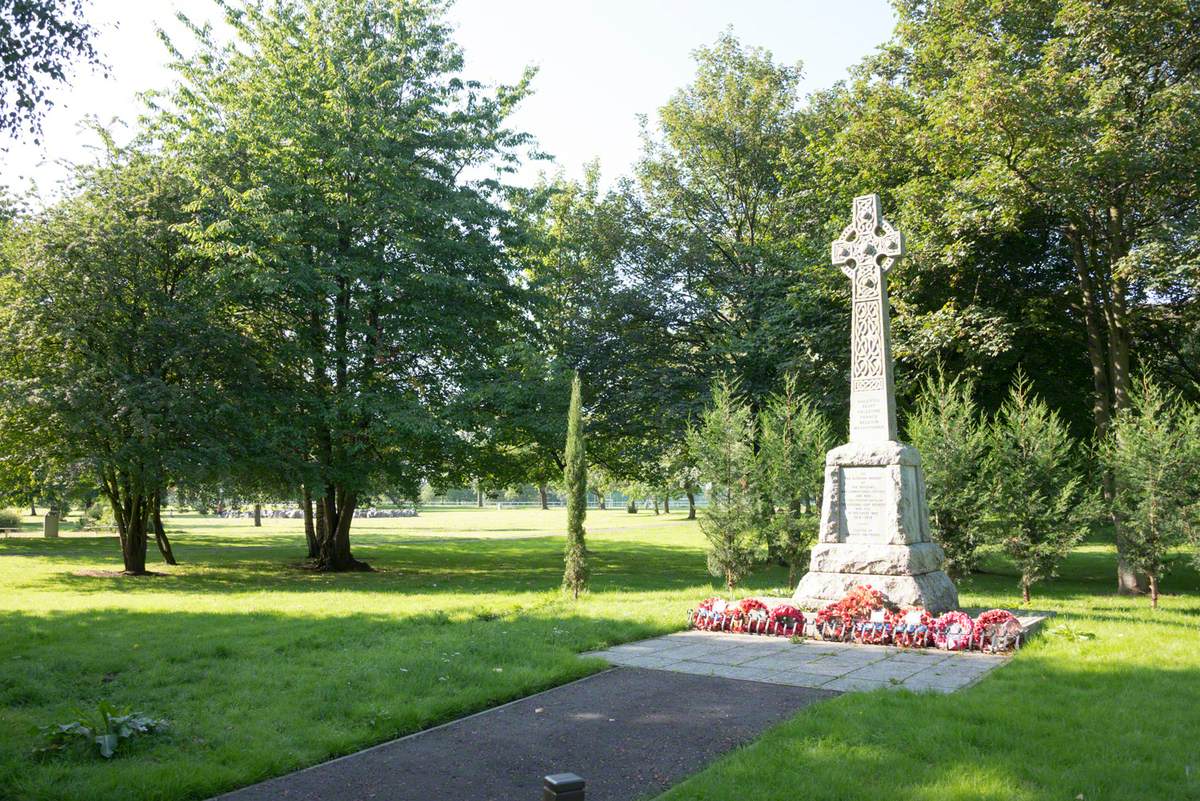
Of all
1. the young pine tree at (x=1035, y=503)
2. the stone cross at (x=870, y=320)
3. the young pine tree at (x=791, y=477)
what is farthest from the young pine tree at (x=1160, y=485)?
the young pine tree at (x=791, y=477)

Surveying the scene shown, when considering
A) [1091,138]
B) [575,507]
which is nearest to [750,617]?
[575,507]

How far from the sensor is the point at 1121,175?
48.1 ft

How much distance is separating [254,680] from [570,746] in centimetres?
337

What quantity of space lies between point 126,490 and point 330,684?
14412mm

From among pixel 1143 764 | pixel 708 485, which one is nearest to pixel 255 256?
pixel 708 485

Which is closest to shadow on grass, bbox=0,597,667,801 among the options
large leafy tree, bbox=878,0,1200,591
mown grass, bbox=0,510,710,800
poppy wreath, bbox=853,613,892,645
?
mown grass, bbox=0,510,710,800

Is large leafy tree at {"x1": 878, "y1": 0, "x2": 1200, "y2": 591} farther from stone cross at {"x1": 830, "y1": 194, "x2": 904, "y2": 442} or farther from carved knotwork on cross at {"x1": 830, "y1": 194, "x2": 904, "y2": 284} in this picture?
stone cross at {"x1": 830, "y1": 194, "x2": 904, "y2": 442}

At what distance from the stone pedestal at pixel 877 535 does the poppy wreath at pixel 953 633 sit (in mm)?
863

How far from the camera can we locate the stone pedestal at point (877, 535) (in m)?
10.3

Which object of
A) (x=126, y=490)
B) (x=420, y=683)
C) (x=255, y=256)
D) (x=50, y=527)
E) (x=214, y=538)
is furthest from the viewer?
(x=214, y=538)

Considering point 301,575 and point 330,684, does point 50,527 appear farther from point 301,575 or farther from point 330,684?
point 330,684

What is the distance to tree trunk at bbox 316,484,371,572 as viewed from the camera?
21.1 metres

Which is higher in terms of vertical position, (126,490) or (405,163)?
(405,163)

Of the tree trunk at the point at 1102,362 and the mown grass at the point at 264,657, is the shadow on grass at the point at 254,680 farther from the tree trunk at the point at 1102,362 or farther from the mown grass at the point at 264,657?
the tree trunk at the point at 1102,362
